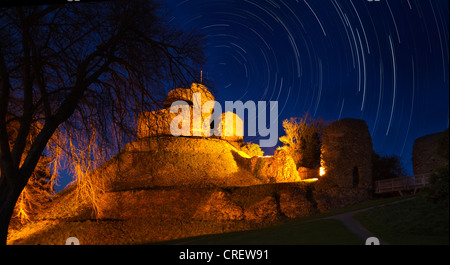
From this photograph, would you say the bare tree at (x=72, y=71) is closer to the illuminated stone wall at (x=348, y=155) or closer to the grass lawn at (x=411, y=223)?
the grass lawn at (x=411, y=223)

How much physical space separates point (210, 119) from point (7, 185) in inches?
1553

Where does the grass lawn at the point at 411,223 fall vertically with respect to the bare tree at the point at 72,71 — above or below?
below

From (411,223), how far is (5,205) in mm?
12875

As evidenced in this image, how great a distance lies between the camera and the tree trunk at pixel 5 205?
1123 centimetres

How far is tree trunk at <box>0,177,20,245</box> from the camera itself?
36.9 feet

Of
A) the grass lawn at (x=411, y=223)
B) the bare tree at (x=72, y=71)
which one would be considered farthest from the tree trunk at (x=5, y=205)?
the grass lawn at (x=411, y=223)

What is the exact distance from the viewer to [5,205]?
37.3ft

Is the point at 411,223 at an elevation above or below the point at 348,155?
below

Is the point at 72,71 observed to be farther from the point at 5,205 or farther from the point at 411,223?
the point at 411,223

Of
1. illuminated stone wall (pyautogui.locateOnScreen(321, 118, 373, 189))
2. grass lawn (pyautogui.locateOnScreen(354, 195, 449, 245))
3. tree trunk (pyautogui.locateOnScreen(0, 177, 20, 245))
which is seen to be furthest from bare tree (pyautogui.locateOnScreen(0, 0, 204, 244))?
illuminated stone wall (pyautogui.locateOnScreen(321, 118, 373, 189))

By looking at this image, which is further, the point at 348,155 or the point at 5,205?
the point at 348,155

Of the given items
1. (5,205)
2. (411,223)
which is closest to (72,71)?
(5,205)

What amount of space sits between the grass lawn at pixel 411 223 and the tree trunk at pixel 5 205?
1101cm

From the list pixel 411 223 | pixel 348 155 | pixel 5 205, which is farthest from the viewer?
pixel 348 155
